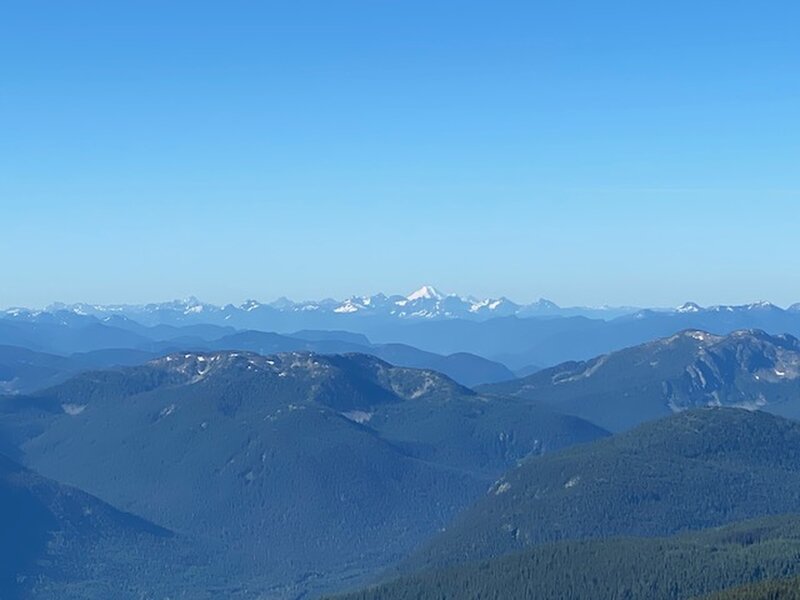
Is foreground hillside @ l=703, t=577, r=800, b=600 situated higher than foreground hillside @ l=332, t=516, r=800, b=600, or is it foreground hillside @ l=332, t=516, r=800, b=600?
foreground hillside @ l=703, t=577, r=800, b=600

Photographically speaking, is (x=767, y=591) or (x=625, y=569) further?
(x=625, y=569)

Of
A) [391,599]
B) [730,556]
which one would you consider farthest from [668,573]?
[391,599]

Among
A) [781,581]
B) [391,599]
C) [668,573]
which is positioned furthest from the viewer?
[391,599]

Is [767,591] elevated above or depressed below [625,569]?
above

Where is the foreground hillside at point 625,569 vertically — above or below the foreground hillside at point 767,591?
below

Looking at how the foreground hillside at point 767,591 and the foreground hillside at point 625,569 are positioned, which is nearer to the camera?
the foreground hillside at point 767,591

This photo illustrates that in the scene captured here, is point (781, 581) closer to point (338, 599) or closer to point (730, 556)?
point (730, 556)

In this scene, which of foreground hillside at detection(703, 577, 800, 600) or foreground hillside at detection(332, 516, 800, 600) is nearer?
foreground hillside at detection(703, 577, 800, 600)

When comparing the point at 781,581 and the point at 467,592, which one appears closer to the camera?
the point at 781,581
